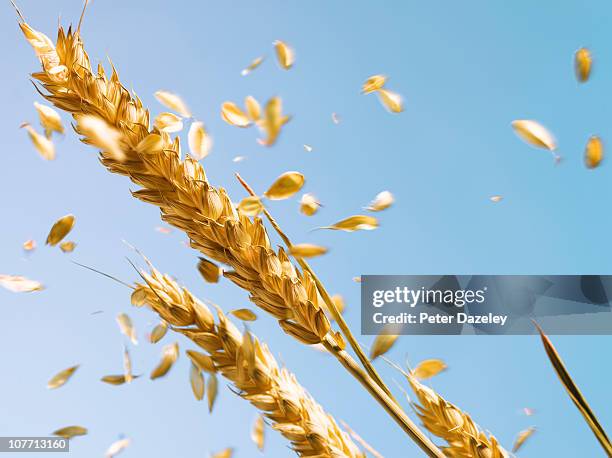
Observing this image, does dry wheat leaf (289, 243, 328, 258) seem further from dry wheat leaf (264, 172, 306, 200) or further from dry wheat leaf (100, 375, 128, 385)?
dry wheat leaf (100, 375, 128, 385)

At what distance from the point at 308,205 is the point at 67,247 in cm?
23

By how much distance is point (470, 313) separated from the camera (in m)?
1.44

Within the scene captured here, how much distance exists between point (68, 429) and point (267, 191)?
0.27m

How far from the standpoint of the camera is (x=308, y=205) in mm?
426

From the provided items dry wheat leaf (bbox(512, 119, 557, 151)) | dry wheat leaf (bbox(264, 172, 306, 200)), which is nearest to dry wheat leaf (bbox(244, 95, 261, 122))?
dry wheat leaf (bbox(264, 172, 306, 200))

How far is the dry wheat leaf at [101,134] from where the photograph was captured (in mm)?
309

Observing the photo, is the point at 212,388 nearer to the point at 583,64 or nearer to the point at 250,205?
the point at 250,205

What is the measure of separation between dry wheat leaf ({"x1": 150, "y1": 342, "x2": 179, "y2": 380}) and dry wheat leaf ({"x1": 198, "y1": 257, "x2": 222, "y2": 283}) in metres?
0.11

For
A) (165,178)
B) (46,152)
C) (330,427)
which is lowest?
(330,427)

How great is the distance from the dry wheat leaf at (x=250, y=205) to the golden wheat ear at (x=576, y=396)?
16 centimetres

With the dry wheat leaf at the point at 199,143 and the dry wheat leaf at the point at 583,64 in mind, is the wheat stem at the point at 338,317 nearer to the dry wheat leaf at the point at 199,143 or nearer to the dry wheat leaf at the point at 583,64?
the dry wheat leaf at the point at 199,143

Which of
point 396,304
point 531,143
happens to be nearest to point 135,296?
point 531,143

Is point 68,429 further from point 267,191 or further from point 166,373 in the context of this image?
point 267,191

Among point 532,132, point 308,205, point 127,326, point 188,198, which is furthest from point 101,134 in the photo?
point 532,132
